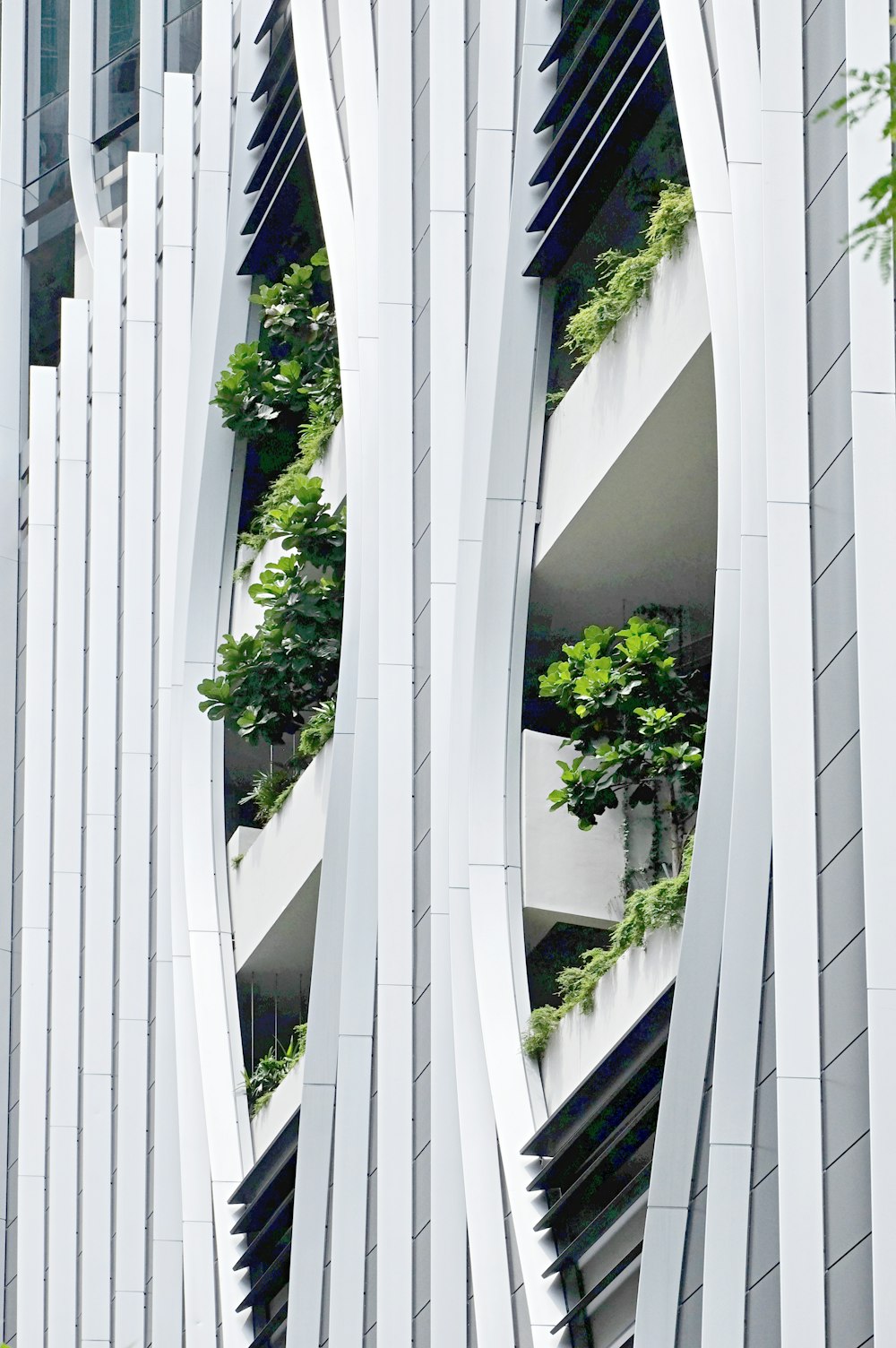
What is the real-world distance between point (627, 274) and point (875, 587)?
4.57 m

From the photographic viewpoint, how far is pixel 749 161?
39.0 ft

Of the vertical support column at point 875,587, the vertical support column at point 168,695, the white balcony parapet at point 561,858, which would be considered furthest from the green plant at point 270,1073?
the vertical support column at point 875,587

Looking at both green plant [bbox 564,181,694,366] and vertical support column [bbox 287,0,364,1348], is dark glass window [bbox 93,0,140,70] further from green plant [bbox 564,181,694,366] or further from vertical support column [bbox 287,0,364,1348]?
green plant [bbox 564,181,694,366]

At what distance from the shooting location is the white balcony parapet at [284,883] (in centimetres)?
1845

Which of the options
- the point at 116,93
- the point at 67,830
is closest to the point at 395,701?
the point at 67,830

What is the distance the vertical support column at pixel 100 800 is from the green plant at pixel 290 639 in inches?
118

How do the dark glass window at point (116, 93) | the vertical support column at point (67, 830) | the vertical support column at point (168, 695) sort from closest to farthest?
the vertical support column at point (168, 695)
the vertical support column at point (67, 830)
the dark glass window at point (116, 93)

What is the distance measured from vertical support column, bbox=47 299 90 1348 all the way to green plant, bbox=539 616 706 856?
982 centimetres

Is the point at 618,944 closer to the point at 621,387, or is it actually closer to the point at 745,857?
the point at 745,857

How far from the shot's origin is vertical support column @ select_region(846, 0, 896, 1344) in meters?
9.34

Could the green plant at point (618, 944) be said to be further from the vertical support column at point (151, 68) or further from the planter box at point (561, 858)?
the vertical support column at point (151, 68)

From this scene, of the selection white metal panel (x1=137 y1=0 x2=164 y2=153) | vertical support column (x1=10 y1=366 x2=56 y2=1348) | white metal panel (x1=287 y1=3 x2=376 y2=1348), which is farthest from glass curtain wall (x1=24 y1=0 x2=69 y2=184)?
white metal panel (x1=287 y1=3 x2=376 y2=1348)

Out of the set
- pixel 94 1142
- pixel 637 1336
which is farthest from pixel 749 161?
pixel 94 1142

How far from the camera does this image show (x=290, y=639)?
19.2 m
